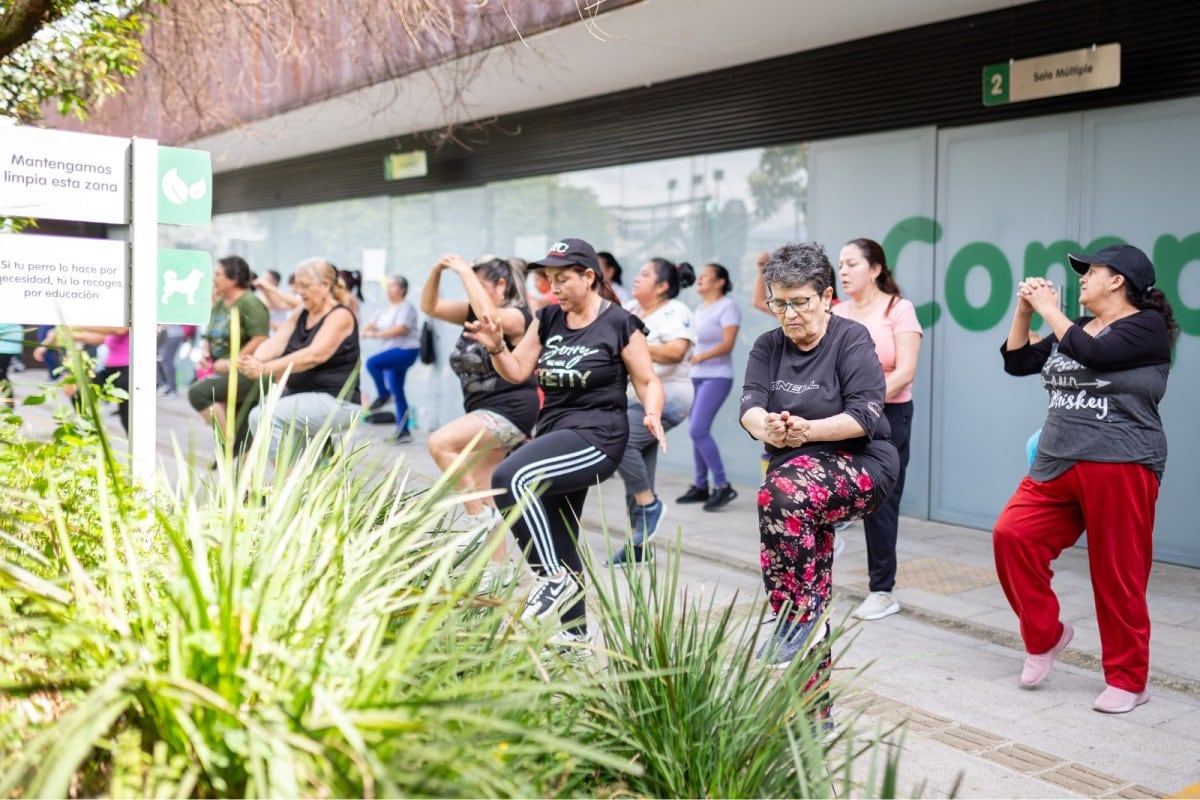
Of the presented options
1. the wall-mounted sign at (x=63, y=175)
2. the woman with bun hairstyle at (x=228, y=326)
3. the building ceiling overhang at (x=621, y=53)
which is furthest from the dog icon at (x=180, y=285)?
the woman with bun hairstyle at (x=228, y=326)

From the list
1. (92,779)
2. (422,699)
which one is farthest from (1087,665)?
(92,779)

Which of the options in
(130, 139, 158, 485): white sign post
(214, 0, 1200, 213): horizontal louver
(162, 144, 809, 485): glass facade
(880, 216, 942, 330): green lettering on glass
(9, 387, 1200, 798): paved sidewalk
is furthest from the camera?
(162, 144, 809, 485): glass facade

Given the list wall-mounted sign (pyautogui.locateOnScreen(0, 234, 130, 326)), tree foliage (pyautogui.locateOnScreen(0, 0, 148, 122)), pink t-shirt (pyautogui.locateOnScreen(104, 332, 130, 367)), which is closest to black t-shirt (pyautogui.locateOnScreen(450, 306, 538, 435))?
wall-mounted sign (pyautogui.locateOnScreen(0, 234, 130, 326))

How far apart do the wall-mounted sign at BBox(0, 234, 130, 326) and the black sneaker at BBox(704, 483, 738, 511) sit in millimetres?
5267

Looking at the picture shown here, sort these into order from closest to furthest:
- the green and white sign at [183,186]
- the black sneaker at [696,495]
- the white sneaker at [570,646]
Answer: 1. the white sneaker at [570,646]
2. the green and white sign at [183,186]
3. the black sneaker at [696,495]

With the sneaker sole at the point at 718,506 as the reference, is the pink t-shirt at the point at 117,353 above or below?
above

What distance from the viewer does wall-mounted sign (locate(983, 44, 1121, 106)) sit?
23.9ft

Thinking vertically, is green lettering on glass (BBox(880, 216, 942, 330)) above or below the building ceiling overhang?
below

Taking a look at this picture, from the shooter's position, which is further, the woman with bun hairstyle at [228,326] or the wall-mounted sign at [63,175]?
the woman with bun hairstyle at [228,326]

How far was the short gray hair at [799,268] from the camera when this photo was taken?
170 inches

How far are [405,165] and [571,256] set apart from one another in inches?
396

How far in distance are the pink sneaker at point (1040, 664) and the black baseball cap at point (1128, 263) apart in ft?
4.84

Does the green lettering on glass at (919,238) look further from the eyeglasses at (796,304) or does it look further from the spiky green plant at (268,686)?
the spiky green plant at (268,686)

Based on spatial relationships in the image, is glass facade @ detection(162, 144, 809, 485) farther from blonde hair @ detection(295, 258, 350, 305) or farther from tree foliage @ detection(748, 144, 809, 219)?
blonde hair @ detection(295, 258, 350, 305)
